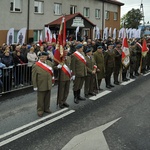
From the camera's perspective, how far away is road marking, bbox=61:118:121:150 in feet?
16.5

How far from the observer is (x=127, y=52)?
1103 centimetres

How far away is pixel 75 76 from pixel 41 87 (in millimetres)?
1665

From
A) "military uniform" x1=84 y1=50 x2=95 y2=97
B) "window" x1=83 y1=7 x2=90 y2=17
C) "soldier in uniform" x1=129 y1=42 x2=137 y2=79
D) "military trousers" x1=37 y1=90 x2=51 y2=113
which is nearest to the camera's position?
"military trousers" x1=37 y1=90 x2=51 y2=113

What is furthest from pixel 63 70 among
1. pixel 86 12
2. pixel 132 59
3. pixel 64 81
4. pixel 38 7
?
pixel 86 12

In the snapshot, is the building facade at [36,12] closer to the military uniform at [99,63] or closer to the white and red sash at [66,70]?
the military uniform at [99,63]

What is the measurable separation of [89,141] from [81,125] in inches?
35.8

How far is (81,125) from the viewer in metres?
6.18

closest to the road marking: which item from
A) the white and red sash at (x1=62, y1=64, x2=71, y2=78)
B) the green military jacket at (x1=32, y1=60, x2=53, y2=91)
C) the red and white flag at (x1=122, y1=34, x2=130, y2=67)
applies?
the green military jacket at (x1=32, y1=60, x2=53, y2=91)

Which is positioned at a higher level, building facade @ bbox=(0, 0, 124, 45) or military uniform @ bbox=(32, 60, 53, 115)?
building facade @ bbox=(0, 0, 124, 45)

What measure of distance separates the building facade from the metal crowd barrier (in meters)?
10.9

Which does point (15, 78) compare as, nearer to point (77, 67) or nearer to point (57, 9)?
point (77, 67)

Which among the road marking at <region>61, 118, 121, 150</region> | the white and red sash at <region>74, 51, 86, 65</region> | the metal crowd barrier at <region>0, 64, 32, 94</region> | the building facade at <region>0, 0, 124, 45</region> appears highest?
the building facade at <region>0, 0, 124, 45</region>

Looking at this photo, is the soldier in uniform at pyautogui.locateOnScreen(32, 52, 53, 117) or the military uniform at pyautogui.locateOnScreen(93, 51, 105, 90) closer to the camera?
the soldier in uniform at pyautogui.locateOnScreen(32, 52, 53, 117)

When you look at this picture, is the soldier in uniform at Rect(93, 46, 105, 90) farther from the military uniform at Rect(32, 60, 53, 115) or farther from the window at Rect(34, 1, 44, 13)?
the window at Rect(34, 1, 44, 13)
